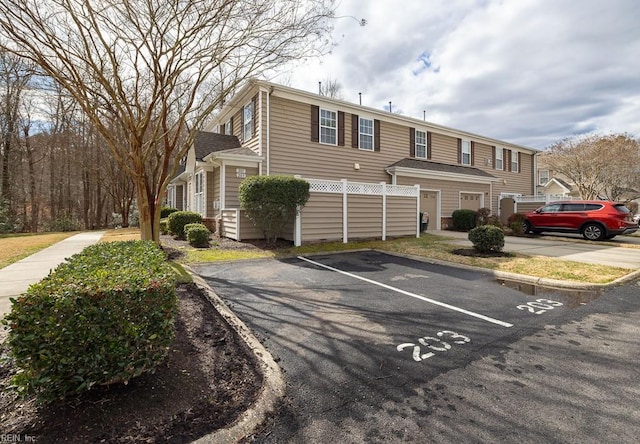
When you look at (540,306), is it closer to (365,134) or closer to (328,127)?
(328,127)

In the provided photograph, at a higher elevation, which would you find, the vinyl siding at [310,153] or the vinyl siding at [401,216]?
the vinyl siding at [310,153]

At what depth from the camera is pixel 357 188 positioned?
37.5 ft

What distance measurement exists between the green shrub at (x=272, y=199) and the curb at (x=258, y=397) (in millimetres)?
5918

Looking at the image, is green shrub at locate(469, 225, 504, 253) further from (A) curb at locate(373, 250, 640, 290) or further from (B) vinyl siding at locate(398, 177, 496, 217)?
(B) vinyl siding at locate(398, 177, 496, 217)

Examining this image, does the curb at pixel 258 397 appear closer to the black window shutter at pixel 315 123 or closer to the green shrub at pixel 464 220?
the black window shutter at pixel 315 123

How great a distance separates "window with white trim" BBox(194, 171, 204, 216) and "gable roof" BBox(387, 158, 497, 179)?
918cm

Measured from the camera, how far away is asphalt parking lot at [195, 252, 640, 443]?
2.08 metres

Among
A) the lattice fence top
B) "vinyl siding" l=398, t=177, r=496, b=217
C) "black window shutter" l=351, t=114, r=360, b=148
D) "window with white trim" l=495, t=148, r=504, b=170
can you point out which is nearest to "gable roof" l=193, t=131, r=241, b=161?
"black window shutter" l=351, t=114, r=360, b=148

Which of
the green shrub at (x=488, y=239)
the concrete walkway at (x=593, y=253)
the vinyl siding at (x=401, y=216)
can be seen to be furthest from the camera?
the vinyl siding at (x=401, y=216)

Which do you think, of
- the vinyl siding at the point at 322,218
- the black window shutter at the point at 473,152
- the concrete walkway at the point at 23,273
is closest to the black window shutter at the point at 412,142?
the black window shutter at the point at 473,152

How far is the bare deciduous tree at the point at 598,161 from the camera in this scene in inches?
901

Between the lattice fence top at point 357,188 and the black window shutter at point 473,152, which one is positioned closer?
the lattice fence top at point 357,188

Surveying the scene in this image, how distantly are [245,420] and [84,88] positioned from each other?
23.8ft

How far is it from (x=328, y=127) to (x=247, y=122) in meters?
3.57
